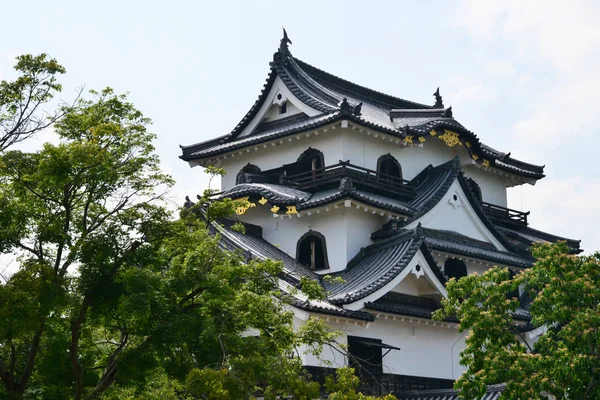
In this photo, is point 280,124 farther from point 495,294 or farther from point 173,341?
point 173,341

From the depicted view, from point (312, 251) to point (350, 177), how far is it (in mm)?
2642

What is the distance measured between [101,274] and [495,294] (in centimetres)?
808

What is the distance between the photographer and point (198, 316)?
13.7 meters

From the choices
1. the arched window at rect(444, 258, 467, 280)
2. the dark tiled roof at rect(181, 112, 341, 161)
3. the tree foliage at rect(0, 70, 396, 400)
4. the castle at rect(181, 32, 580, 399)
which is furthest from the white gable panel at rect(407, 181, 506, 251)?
the tree foliage at rect(0, 70, 396, 400)

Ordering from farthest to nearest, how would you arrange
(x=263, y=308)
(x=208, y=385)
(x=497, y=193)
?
(x=497, y=193), (x=263, y=308), (x=208, y=385)

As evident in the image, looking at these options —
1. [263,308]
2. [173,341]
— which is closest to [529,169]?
[263,308]

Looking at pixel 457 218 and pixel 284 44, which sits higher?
pixel 284 44

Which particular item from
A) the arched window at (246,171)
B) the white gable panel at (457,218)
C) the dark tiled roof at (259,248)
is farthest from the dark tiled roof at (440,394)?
the arched window at (246,171)

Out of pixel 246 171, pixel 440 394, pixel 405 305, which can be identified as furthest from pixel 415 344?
pixel 246 171

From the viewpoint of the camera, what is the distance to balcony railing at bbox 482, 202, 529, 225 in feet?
106

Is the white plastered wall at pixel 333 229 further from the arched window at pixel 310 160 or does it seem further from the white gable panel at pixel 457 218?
the arched window at pixel 310 160

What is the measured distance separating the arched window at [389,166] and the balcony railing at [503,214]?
4.72m

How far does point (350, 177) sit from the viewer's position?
26516mm

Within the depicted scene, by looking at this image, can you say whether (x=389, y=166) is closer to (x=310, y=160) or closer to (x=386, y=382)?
(x=310, y=160)
